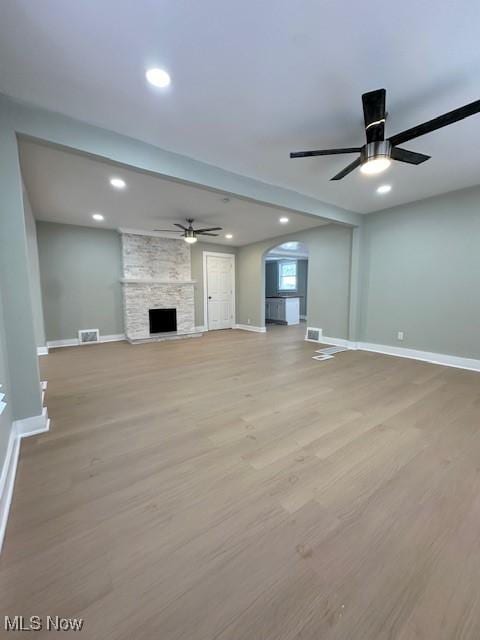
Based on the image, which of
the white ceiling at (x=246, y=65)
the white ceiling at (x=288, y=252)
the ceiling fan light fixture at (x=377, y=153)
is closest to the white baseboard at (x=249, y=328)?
the white ceiling at (x=288, y=252)

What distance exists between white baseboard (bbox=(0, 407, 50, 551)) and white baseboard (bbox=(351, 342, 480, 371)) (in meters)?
5.00

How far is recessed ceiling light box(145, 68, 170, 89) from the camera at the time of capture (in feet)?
5.62

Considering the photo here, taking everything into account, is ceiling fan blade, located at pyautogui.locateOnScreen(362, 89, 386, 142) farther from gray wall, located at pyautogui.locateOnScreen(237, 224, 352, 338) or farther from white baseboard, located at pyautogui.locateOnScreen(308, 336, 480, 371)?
white baseboard, located at pyautogui.locateOnScreen(308, 336, 480, 371)

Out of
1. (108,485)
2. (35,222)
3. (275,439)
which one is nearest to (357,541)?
(275,439)

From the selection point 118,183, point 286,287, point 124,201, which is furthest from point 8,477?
point 286,287

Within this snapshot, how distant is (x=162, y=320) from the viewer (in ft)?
21.7

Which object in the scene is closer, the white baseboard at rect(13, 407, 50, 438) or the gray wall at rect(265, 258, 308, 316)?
the white baseboard at rect(13, 407, 50, 438)

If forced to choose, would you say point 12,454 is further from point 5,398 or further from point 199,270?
point 199,270

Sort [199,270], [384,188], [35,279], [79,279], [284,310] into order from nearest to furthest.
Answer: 1. [384,188]
2. [35,279]
3. [79,279]
4. [199,270]
5. [284,310]

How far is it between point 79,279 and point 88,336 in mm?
1294

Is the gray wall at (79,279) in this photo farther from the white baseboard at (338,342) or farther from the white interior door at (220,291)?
the white baseboard at (338,342)

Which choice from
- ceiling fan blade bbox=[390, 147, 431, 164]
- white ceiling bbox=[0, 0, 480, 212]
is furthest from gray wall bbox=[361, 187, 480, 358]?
ceiling fan blade bbox=[390, 147, 431, 164]

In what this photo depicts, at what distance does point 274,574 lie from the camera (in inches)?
42.3

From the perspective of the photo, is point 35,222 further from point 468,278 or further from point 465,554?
point 468,278
